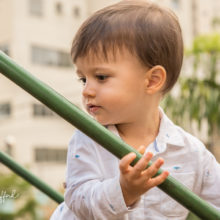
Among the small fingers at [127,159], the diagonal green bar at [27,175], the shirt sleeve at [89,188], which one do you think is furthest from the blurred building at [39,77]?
the small fingers at [127,159]

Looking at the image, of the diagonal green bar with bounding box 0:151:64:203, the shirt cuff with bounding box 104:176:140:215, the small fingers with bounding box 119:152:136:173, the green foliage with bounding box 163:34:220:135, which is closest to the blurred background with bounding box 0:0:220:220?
the green foliage with bounding box 163:34:220:135

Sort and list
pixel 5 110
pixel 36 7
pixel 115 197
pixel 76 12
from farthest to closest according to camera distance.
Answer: pixel 76 12
pixel 36 7
pixel 5 110
pixel 115 197

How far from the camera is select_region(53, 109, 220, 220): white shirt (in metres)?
1.17

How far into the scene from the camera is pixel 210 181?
140 centimetres

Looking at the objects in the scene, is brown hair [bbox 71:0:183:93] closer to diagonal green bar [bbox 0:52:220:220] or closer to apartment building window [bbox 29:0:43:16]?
diagonal green bar [bbox 0:52:220:220]

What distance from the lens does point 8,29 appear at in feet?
49.1

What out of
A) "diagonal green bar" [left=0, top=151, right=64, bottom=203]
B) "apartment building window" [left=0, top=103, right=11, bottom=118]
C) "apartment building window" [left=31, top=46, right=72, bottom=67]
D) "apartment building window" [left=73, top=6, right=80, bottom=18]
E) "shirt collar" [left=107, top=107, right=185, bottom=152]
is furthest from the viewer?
"apartment building window" [left=73, top=6, right=80, bottom=18]

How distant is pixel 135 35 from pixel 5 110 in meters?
13.5

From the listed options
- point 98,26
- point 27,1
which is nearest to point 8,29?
point 27,1

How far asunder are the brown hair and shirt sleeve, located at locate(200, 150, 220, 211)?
0.23 m

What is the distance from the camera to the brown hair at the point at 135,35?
1273mm

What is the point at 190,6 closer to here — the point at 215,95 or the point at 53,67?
the point at 53,67

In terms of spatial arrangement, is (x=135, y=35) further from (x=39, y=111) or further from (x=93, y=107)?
(x=39, y=111)

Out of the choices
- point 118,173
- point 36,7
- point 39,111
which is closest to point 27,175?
point 118,173
